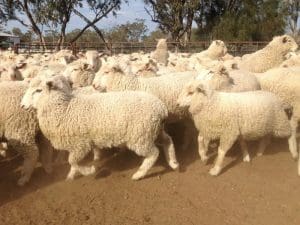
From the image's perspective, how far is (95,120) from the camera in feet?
19.3

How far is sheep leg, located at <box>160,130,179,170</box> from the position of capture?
20.8 feet

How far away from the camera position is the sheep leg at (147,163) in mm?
6012

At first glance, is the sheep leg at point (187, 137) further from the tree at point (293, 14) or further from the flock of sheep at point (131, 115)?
the tree at point (293, 14)

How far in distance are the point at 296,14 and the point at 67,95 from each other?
130ft

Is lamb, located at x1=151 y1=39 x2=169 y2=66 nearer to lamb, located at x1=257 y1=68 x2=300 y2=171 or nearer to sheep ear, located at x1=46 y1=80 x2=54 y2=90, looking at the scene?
lamb, located at x1=257 y1=68 x2=300 y2=171

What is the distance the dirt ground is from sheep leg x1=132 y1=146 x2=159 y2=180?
9 centimetres

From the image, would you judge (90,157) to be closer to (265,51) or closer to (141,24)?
(265,51)

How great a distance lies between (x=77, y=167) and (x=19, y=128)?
3.20 feet

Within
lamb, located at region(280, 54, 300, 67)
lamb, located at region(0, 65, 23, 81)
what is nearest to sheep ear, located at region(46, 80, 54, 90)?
lamb, located at region(0, 65, 23, 81)

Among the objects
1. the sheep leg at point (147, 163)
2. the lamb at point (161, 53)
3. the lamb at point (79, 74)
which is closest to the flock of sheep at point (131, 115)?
the sheep leg at point (147, 163)

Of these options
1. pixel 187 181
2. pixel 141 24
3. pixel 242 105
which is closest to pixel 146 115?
pixel 187 181

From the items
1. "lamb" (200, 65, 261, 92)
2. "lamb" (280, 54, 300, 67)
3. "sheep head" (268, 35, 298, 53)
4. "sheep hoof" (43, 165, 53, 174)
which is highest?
"sheep head" (268, 35, 298, 53)

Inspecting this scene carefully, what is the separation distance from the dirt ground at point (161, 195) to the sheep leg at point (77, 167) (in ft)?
0.36

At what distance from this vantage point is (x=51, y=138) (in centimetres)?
599
